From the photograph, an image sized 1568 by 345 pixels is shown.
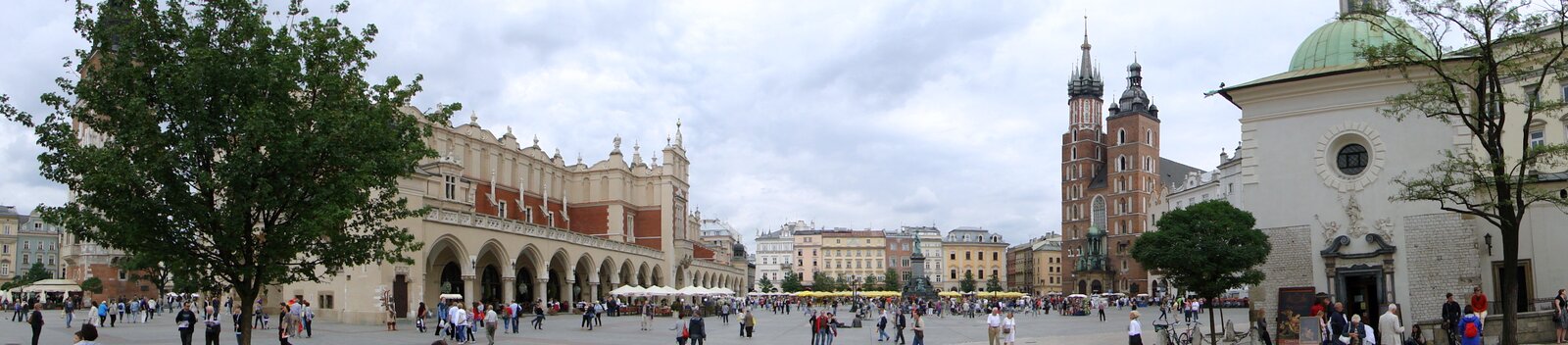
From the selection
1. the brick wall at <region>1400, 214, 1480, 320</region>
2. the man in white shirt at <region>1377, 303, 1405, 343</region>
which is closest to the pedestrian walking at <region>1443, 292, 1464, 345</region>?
the man in white shirt at <region>1377, 303, 1405, 343</region>

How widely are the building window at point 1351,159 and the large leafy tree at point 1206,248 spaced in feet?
7.96

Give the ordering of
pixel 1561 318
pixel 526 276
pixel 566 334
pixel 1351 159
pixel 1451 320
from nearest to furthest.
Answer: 1. pixel 1451 320
2. pixel 1561 318
3. pixel 1351 159
4. pixel 566 334
5. pixel 526 276

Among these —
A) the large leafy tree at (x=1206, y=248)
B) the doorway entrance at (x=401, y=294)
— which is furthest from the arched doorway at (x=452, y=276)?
the large leafy tree at (x=1206, y=248)

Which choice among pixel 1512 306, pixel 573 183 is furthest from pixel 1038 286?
pixel 1512 306

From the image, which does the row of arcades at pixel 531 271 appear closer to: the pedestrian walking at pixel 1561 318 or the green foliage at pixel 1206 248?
the green foliage at pixel 1206 248

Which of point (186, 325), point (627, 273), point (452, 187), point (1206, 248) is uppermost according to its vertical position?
point (452, 187)

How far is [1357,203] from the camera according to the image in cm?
2712

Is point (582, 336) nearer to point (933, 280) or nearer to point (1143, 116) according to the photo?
point (1143, 116)

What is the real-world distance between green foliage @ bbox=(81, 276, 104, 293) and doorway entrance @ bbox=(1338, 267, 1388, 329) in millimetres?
55259

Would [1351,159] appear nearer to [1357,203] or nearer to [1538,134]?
[1357,203]

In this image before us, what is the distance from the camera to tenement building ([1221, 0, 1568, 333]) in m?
26.3

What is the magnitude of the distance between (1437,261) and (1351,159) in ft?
9.73

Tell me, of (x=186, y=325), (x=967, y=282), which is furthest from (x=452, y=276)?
(x=967, y=282)

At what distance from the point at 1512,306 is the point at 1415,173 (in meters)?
8.47
